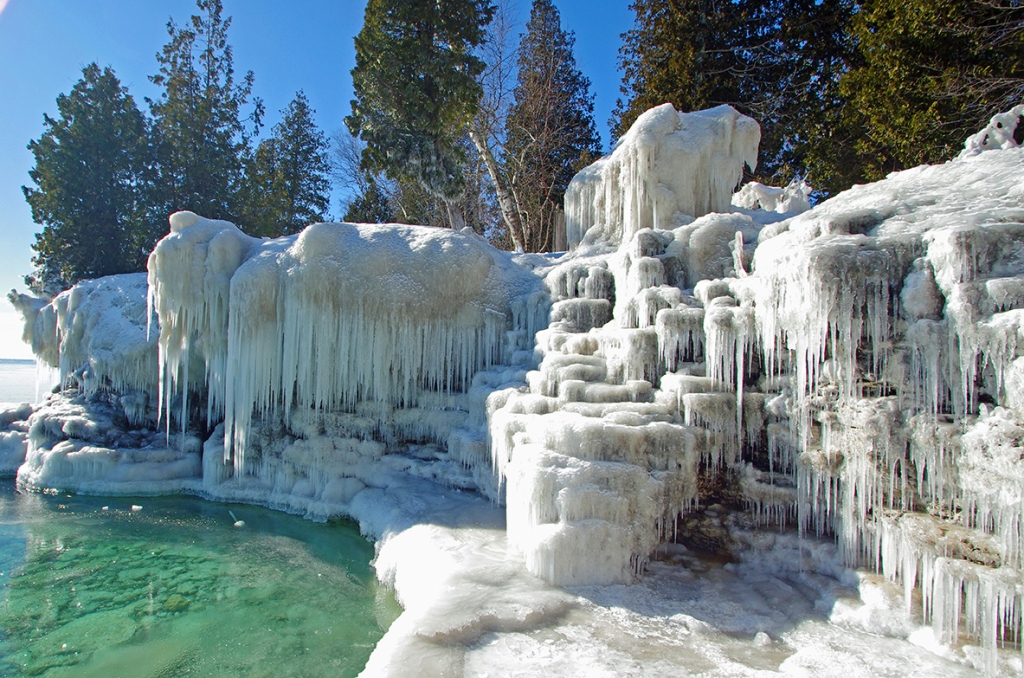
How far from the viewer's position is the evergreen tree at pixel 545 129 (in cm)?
2109

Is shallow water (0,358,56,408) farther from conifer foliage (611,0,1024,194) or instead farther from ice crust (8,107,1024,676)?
conifer foliage (611,0,1024,194)

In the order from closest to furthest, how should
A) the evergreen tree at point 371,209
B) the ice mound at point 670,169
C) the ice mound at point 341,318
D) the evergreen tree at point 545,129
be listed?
the ice mound at point 341,318 < the ice mound at point 670,169 < the evergreen tree at point 545,129 < the evergreen tree at point 371,209

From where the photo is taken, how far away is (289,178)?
2472 centimetres

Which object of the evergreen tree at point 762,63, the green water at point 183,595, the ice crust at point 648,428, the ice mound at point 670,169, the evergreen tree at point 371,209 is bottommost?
the green water at point 183,595

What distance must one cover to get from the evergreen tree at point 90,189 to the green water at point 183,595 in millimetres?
12312

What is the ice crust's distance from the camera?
14.8ft

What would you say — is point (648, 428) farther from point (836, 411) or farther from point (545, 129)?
point (545, 129)

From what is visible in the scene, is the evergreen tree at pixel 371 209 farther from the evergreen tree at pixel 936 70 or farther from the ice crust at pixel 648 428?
the evergreen tree at pixel 936 70

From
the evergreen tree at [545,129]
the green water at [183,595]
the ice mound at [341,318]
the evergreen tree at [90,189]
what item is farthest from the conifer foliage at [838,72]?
the evergreen tree at [90,189]

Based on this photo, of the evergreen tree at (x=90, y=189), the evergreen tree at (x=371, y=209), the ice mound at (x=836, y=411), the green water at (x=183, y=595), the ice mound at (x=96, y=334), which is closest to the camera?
the ice mound at (x=836, y=411)

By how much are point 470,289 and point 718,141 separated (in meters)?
6.56

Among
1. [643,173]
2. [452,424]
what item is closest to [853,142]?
[643,173]

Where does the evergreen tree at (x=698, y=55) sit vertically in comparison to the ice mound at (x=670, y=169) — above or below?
above

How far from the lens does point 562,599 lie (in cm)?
516
